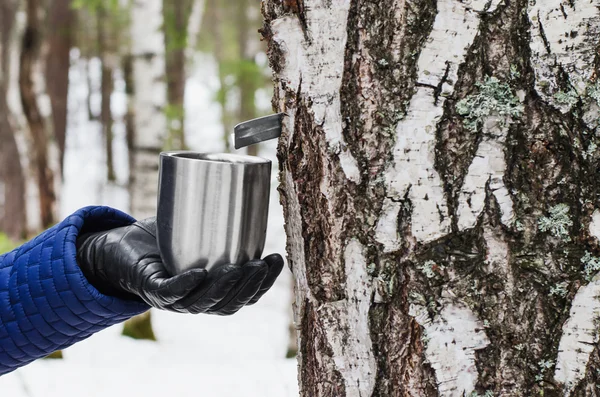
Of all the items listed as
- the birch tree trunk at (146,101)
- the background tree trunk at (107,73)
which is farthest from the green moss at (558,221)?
the background tree trunk at (107,73)

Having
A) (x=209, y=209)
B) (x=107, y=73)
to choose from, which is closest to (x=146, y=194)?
(x=209, y=209)

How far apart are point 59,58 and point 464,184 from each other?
42.8 ft

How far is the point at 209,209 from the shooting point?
45.4 inches

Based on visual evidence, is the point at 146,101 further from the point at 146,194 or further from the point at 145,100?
the point at 146,194

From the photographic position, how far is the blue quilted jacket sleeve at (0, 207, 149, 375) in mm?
1457

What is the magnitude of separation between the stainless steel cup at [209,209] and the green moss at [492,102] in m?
0.43

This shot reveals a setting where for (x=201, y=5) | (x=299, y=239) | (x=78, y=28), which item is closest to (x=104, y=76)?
(x=78, y=28)

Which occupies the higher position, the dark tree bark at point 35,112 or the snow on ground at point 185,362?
the dark tree bark at point 35,112

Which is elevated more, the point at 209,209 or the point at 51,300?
the point at 209,209

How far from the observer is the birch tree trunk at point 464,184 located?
0.97 meters

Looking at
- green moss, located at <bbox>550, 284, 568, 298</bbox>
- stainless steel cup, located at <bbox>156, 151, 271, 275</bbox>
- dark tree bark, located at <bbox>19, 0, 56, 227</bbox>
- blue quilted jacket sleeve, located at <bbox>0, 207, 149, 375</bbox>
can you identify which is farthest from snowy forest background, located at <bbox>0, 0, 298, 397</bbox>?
green moss, located at <bbox>550, 284, 568, 298</bbox>

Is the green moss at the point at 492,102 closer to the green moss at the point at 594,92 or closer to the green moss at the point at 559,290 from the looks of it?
the green moss at the point at 594,92

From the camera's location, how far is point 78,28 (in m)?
12.6

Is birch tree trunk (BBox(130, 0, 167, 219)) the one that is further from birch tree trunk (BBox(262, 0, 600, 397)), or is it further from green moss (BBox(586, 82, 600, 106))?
green moss (BBox(586, 82, 600, 106))
